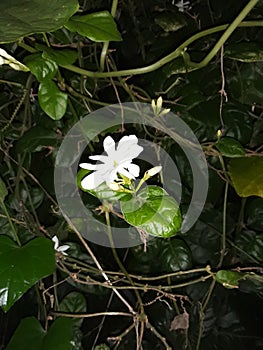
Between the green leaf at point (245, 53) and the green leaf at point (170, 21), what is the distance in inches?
8.0

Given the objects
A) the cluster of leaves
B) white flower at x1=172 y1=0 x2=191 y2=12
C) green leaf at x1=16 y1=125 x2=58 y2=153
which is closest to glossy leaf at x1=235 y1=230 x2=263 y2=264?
the cluster of leaves

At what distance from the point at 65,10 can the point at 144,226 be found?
236 millimetres

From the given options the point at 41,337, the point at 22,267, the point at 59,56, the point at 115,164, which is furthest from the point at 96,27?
the point at 41,337

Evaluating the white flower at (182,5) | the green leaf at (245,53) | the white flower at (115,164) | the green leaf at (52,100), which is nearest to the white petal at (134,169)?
the white flower at (115,164)

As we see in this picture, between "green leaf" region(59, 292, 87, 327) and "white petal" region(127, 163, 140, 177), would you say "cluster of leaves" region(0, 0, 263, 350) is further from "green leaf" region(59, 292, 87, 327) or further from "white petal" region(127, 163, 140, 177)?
"white petal" region(127, 163, 140, 177)

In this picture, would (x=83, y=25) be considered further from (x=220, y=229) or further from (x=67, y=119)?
(x=220, y=229)

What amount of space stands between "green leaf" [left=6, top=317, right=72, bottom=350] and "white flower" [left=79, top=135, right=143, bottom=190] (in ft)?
0.98

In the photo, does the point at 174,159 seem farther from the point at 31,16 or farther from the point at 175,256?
the point at 31,16

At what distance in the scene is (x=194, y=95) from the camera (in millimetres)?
860

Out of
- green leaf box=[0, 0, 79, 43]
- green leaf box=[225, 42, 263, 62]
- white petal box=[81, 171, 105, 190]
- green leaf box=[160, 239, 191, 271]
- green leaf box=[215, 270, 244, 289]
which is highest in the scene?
green leaf box=[0, 0, 79, 43]

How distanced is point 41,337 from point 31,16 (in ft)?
Result: 1.81

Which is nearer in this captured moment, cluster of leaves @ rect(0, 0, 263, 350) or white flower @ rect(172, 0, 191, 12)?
cluster of leaves @ rect(0, 0, 263, 350)

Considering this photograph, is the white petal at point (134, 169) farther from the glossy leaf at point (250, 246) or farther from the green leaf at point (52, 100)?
the glossy leaf at point (250, 246)

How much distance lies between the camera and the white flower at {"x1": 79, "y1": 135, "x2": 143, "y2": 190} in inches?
23.5
